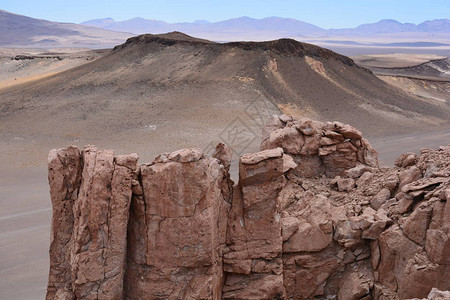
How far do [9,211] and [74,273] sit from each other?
1487 cm

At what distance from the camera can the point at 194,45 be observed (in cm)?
4659

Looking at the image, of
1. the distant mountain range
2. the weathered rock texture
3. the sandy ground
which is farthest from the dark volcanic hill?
the distant mountain range

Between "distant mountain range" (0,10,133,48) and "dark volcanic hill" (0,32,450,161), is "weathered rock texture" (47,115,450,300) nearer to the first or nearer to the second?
"dark volcanic hill" (0,32,450,161)

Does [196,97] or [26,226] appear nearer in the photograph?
[26,226]

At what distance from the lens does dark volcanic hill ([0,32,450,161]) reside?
34.5 metres

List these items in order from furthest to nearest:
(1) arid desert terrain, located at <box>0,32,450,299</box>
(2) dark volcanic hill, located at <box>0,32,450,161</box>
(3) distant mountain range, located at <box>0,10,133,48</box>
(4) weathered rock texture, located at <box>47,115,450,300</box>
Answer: (3) distant mountain range, located at <box>0,10,133,48</box> → (2) dark volcanic hill, located at <box>0,32,450,161</box> → (1) arid desert terrain, located at <box>0,32,450,299</box> → (4) weathered rock texture, located at <box>47,115,450,300</box>

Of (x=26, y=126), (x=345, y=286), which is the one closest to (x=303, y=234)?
(x=345, y=286)

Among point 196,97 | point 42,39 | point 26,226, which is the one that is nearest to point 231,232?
point 26,226

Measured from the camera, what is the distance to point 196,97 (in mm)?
38594

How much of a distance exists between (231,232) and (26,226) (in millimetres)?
13065

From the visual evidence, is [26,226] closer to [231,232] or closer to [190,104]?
[231,232]

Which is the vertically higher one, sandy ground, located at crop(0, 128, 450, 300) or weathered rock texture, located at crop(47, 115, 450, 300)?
weathered rock texture, located at crop(47, 115, 450, 300)

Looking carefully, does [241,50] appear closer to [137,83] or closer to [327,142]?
[137,83]

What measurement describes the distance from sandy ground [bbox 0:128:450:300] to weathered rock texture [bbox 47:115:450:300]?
6679 mm
